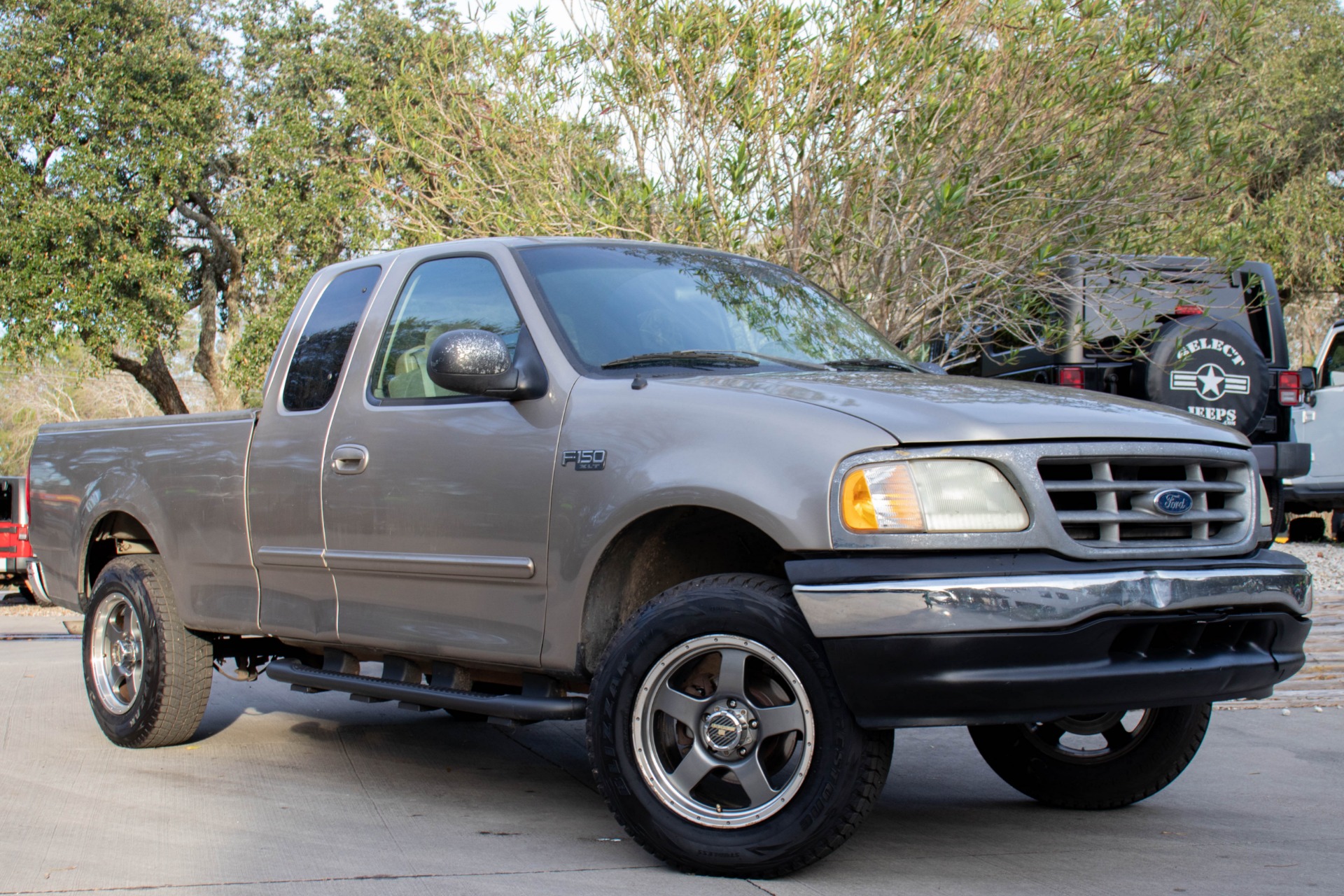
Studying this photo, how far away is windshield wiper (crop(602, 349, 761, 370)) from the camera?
4.35 metres

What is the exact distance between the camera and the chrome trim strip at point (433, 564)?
419 centimetres

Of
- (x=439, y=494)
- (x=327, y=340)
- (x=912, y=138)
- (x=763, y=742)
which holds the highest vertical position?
(x=912, y=138)

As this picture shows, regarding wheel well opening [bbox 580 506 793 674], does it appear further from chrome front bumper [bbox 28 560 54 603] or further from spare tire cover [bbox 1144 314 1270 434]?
spare tire cover [bbox 1144 314 1270 434]

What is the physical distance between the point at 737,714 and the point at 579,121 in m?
6.80

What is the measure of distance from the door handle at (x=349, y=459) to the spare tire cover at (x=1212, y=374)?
684cm

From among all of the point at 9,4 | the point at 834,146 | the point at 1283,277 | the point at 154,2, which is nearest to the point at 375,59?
the point at 154,2

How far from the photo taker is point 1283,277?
24.4 meters

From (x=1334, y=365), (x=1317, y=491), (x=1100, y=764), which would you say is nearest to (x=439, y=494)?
(x=1100, y=764)

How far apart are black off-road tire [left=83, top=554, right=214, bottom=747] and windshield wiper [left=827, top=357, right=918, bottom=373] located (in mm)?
3003

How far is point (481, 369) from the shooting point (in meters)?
4.18

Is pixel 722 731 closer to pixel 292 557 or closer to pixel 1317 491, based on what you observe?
pixel 292 557

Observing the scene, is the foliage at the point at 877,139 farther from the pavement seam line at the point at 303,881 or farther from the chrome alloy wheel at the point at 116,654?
the pavement seam line at the point at 303,881

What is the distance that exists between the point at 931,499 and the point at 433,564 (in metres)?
1.74

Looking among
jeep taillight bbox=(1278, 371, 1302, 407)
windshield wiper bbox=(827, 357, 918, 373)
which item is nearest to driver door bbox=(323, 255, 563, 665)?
windshield wiper bbox=(827, 357, 918, 373)
